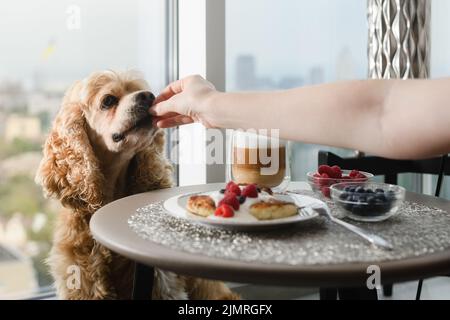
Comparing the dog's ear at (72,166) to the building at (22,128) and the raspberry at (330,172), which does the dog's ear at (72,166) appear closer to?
the building at (22,128)

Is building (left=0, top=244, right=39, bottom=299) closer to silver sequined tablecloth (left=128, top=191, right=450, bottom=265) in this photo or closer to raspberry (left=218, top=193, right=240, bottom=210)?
silver sequined tablecloth (left=128, top=191, right=450, bottom=265)

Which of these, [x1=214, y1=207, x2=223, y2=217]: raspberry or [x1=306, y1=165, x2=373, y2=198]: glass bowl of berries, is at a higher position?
[x1=214, y1=207, x2=223, y2=217]: raspberry

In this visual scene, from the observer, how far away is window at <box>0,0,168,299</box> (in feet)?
5.56

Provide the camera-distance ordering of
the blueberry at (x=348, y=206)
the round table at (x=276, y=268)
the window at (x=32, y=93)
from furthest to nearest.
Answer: the window at (x=32, y=93), the blueberry at (x=348, y=206), the round table at (x=276, y=268)

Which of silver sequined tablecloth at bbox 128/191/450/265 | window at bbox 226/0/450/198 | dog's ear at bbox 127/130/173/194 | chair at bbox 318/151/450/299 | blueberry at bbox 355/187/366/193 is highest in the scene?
window at bbox 226/0/450/198

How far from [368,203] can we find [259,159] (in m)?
0.38

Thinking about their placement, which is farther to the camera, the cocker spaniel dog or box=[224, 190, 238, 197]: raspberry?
the cocker spaniel dog

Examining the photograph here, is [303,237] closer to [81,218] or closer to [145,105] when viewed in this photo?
[145,105]

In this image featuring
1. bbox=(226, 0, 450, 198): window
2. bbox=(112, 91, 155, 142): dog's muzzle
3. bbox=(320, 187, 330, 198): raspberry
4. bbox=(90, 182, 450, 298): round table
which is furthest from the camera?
bbox=(226, 0, 450, 198): window

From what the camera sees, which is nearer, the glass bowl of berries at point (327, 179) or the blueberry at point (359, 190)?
the blueberry at point (359, 190)

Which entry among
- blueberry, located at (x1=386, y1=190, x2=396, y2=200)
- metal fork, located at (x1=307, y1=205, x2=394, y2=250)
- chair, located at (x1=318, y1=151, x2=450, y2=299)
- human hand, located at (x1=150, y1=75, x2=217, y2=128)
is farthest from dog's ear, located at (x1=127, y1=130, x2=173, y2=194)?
blueberry, located at (x1=386, y1=190, x2=396, y2=200)

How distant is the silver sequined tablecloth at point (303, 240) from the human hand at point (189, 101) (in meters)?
0.21

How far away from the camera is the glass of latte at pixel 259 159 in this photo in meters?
1.22

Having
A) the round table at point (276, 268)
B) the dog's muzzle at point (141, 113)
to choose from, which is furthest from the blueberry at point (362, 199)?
the dog's muzzle at point (141, 113)
